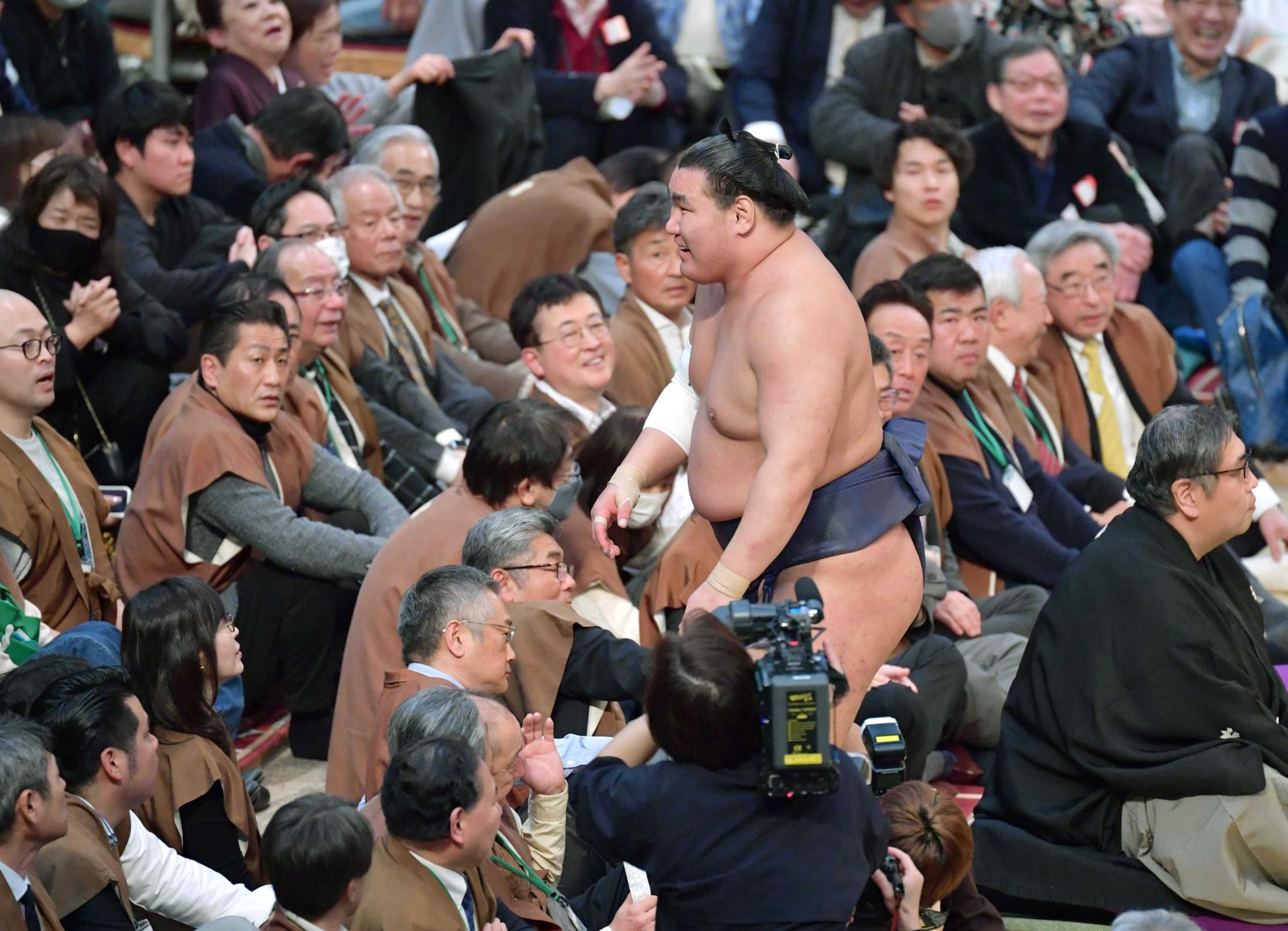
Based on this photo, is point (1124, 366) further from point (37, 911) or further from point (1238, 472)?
point (37, 911)

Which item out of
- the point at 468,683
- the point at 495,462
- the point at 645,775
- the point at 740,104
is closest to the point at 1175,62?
the point at 740,104

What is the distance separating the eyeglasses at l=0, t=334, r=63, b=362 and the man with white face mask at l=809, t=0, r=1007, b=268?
3.60m

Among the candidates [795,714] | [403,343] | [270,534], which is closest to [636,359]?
[403,343]

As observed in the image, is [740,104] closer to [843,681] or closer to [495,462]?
[495,462]

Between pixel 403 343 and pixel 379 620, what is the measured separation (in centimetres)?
188

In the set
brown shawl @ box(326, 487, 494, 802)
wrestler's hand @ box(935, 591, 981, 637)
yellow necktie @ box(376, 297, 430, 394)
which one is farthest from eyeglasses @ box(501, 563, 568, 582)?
yellow necktie @ box(376, 297, 430, 394)

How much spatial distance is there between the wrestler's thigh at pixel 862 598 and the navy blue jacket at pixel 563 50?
4.79 metres

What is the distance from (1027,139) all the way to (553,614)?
4.13 m

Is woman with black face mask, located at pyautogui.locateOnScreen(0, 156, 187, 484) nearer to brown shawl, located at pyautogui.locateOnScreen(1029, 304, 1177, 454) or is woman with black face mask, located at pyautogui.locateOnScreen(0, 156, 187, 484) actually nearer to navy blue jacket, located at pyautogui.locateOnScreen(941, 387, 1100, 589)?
navy blue jacket, located at pyautogui.locateOnScreen(941, 387, 1100, 589)

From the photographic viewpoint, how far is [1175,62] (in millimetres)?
7988

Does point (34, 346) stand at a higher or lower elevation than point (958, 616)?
higher

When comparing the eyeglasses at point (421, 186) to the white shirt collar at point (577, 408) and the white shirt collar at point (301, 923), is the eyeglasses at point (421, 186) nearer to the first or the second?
the white shirt collar at point (577, 408)

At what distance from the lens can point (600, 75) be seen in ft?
24.8

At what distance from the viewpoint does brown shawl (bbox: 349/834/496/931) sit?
9.30ft
